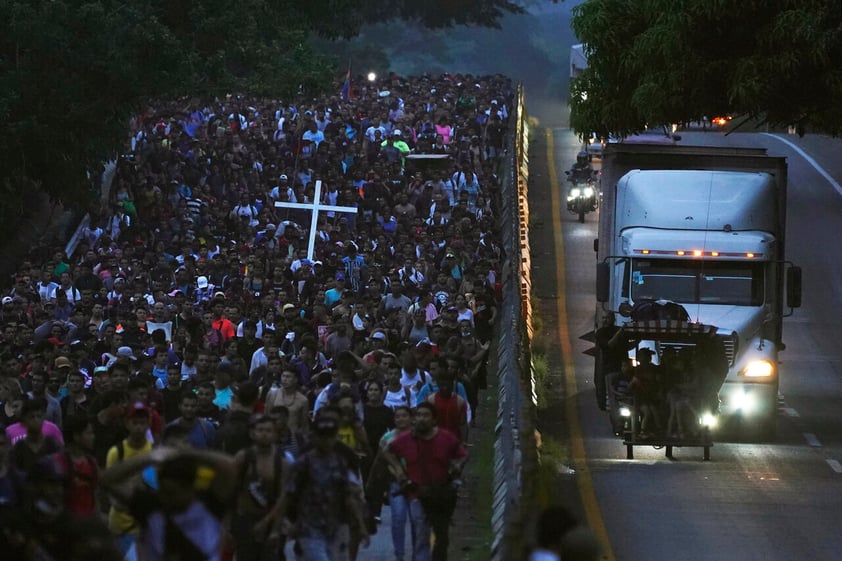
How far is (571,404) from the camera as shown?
25.5 m

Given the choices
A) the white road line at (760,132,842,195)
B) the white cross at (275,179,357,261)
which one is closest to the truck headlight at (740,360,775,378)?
the white cross at (275,179,357,261)

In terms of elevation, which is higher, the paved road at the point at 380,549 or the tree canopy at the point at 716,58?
the tree canopy at the point at 716,58

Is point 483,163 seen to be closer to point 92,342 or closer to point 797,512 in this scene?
point 92,342

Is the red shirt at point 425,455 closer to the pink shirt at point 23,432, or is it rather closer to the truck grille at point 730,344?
the pink shirt at point 23,432

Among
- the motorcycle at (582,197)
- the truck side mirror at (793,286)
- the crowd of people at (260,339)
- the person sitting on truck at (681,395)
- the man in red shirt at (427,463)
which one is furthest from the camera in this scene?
the motorcycle at (582,197)

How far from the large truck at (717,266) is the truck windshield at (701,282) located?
1 cm

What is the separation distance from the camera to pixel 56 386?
1677cm

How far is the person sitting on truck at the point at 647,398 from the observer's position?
20875 mm

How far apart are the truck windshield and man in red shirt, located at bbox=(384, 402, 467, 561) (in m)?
9.59

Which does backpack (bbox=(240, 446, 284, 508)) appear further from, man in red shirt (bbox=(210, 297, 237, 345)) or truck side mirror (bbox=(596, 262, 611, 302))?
truck side mirror (bbox=(596, 262, 611, 302))

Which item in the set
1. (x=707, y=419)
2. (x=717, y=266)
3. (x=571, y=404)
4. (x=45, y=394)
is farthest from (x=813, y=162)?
(x=45, y=394)

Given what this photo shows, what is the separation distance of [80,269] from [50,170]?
280 inches

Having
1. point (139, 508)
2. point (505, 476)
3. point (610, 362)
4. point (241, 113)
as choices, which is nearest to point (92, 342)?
point (610, 362)

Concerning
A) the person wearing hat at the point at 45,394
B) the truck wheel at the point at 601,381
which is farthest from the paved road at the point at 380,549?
the truck wheel at the point at 601,381
